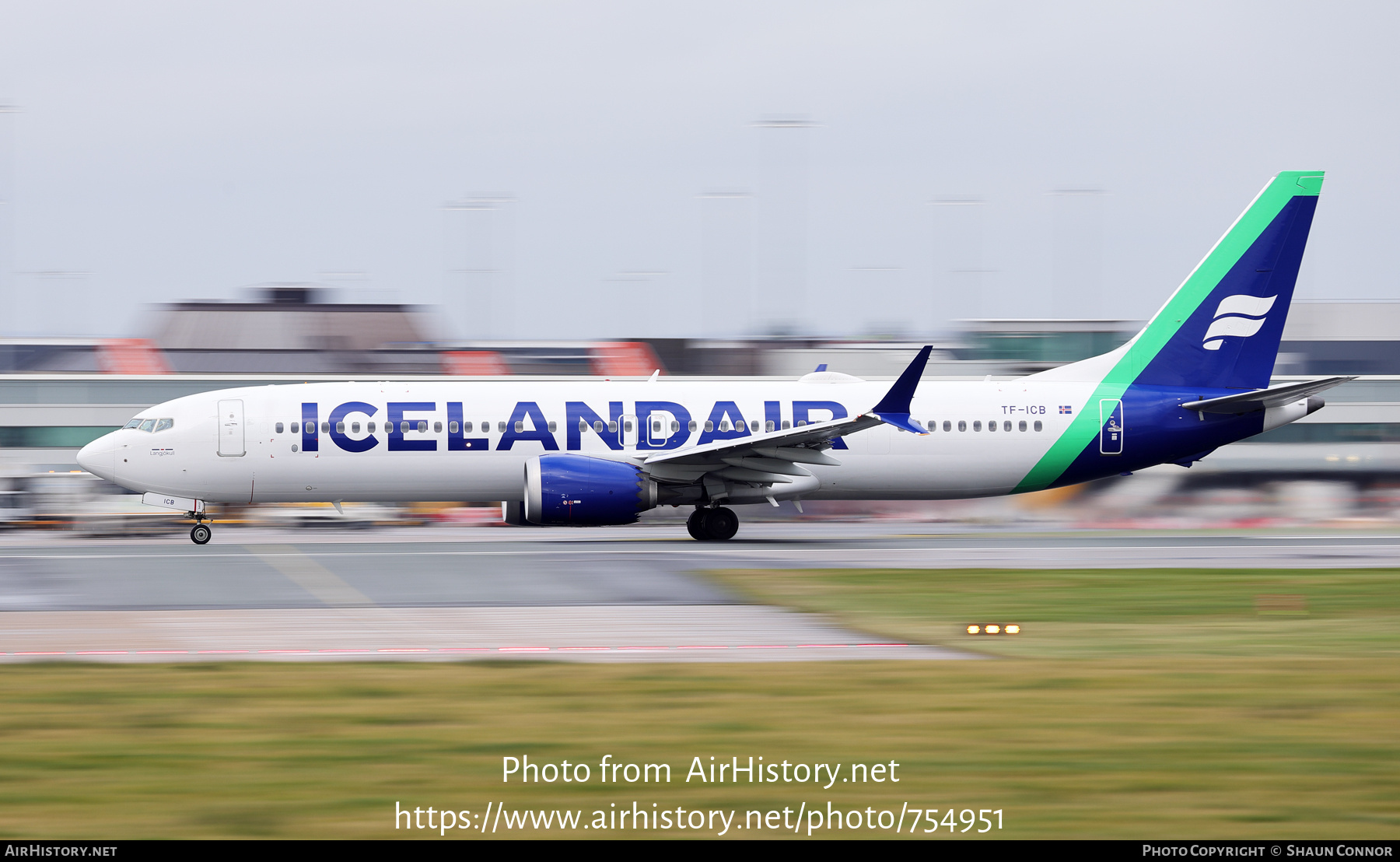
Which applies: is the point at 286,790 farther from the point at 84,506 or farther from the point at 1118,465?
the point at 84,506

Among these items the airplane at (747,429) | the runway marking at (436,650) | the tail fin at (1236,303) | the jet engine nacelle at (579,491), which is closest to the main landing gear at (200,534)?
the airplane at (747,429)

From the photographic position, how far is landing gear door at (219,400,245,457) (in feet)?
90.7

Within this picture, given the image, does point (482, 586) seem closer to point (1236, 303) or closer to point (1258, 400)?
point (1258, 400)

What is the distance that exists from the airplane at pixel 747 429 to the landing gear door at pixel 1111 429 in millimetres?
38

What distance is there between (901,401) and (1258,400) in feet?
26.3

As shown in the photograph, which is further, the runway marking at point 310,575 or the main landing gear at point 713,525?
the main landing gear at point 713,525

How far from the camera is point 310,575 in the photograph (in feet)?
68.2

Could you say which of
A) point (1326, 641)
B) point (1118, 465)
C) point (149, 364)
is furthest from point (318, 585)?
point (149, 364)

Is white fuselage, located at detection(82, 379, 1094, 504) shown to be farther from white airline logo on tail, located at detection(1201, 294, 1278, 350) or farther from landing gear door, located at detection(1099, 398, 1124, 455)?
white airline logo on tail, located at detection(1201, 294, 1278, 350)

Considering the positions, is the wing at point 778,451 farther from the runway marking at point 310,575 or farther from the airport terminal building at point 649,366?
the airport terminal building at point 649,366

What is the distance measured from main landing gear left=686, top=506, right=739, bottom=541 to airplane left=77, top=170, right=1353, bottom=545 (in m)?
0.04

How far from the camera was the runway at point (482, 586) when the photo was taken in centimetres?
1382
